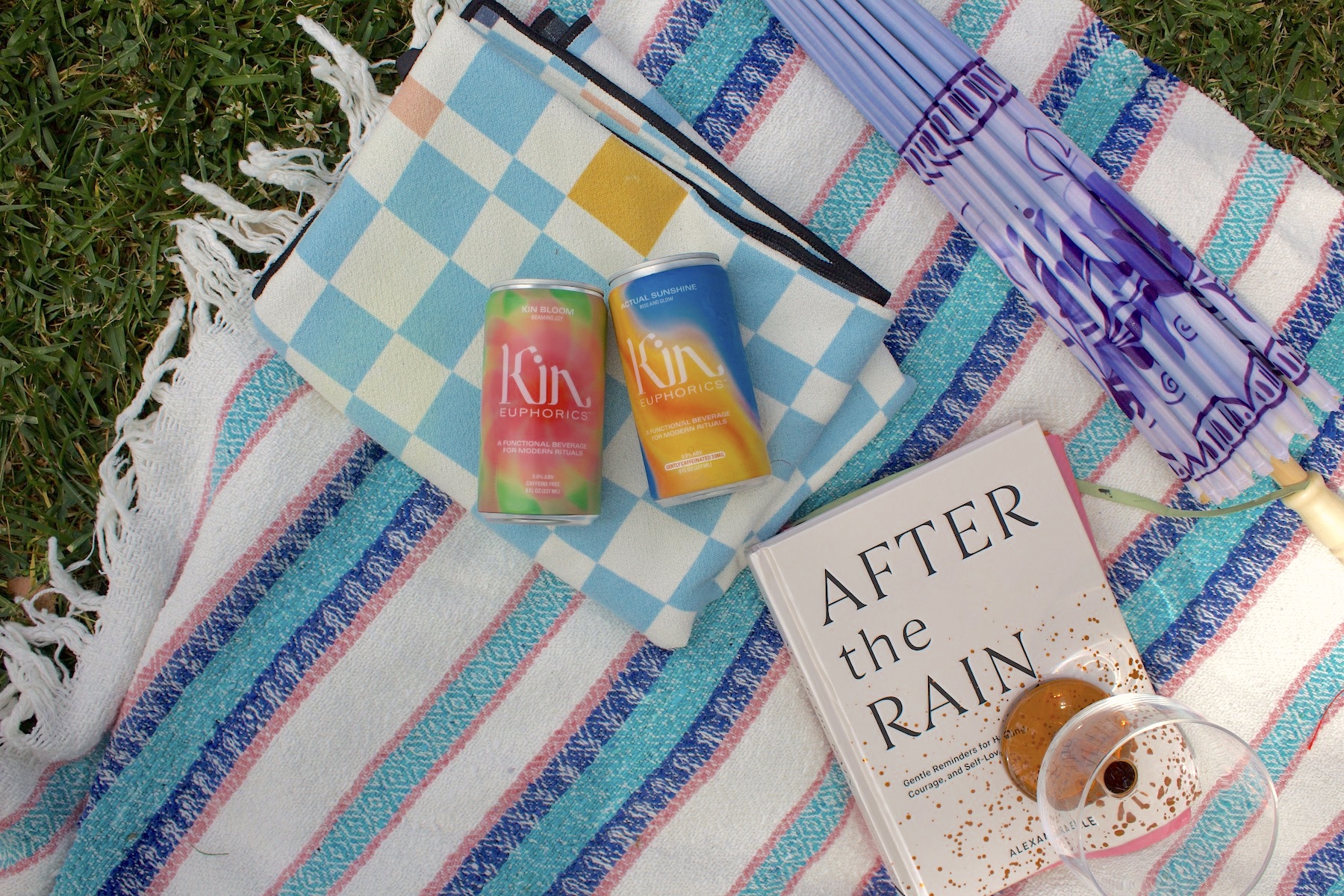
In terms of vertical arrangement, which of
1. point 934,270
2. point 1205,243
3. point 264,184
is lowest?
point 264,184

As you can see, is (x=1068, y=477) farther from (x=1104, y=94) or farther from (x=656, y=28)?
(x=656, y=28)

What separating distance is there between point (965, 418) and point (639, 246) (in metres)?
0.41

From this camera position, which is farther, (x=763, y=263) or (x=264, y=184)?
(x=264, y=184)

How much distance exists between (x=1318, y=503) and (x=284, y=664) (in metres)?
1.13

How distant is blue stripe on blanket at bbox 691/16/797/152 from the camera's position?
3.13 ft

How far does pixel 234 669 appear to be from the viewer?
0.94 metres

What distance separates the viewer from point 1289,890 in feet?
3.21

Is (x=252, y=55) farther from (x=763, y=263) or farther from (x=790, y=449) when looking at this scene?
(x=790, y=449)

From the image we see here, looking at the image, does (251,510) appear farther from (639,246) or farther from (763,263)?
(763,263)

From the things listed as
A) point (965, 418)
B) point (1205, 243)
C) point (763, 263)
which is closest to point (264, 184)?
Answer: point (763, 263)

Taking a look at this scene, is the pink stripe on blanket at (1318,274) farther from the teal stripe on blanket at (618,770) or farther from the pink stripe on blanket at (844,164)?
the teal stripe on blanket at (618,770)

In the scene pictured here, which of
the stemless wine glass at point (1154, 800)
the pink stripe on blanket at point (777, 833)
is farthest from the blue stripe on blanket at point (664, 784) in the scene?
the stemless wine glass at point (1154, 800)

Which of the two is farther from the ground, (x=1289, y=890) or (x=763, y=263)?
(x=763, y=263)

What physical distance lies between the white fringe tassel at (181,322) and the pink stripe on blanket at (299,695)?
151mm
